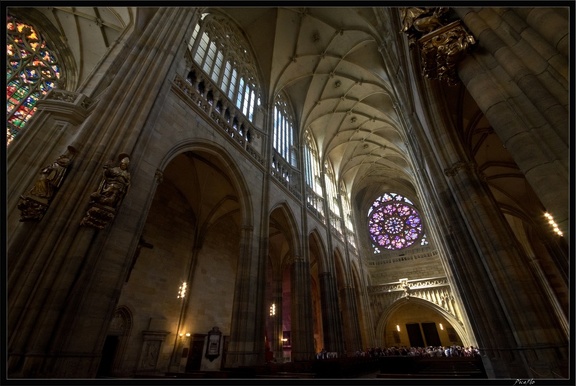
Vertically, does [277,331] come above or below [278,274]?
below

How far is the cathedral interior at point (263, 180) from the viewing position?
405cm

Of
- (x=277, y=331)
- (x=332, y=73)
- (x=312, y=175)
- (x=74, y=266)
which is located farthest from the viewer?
(x=312, y=175)

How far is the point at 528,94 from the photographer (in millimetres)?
3217

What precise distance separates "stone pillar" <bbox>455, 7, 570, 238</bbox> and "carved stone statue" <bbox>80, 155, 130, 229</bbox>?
6.46 meters

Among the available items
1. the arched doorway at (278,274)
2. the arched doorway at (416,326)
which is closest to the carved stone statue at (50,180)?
the arched doorway at (278,274)

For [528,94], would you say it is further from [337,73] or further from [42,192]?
[337,73]

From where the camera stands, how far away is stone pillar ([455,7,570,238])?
2.80 metres

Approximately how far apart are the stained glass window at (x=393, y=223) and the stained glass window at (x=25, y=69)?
26.8m

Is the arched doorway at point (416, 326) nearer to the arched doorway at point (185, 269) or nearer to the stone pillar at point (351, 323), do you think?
the stone pillar at point (351, 323)

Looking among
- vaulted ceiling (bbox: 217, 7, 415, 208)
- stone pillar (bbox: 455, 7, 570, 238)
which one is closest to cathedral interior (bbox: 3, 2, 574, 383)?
stone pillar (bbox: 455, 7, 570, 238)

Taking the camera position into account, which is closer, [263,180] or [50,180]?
[50,180]

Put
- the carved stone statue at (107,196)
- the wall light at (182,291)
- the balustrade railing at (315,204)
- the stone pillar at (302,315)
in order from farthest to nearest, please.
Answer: the balustrade railing at (315,204) → the wall light at (182,291) → the stone pillar at (302,315) → the carved stone statue at (107,196)

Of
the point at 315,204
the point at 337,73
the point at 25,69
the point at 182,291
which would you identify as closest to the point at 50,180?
the point at 25,69

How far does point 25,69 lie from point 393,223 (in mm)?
28486
